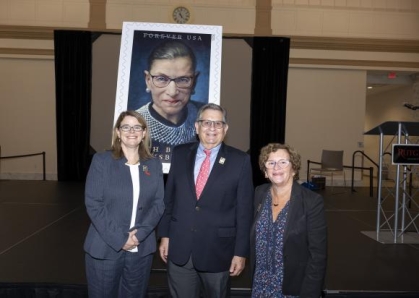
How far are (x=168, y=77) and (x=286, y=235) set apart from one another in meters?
1.95

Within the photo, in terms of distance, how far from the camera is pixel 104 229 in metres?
2.09

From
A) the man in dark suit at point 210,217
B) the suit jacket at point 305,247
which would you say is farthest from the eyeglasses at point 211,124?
the suit jacket at point 305,247

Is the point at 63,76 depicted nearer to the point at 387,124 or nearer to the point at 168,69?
the point at 168,69

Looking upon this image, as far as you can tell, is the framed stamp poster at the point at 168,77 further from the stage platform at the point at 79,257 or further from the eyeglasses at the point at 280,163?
the eyeglasses at the point at 280,163

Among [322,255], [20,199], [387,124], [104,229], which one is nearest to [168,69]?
[104,229]

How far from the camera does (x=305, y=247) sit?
1.98 m

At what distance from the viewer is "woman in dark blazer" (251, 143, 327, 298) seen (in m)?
1.96

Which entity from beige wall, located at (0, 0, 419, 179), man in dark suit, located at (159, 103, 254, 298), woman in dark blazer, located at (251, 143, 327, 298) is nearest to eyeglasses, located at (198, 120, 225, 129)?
man in dark suit, located at (159, 103, 254, 298)

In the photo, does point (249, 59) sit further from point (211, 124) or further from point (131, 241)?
point (131, 241)

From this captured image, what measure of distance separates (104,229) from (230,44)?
26.1 feet

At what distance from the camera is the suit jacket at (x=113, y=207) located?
210cm

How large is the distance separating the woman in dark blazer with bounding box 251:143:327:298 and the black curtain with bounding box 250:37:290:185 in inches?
306

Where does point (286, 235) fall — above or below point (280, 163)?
below

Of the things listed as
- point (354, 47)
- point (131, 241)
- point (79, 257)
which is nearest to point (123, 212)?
point (131, 241)
